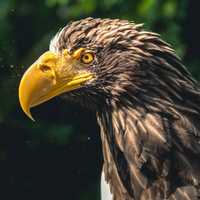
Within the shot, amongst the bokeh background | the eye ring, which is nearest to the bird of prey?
the eye ring

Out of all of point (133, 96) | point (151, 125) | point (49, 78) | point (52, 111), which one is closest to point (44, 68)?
point (49, 78)

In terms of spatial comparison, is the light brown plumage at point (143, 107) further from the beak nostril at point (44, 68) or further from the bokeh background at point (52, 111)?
the bokeh background at point (52, 111)

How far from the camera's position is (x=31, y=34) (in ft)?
37.9

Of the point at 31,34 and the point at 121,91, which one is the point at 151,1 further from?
the point at 121,91

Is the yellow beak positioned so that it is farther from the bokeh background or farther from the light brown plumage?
the bokeh background

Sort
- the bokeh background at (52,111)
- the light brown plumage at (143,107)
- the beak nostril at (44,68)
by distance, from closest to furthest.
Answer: the light brown plumage at (143,107), the beak nostril at (44,68), the bokeh background at (52,111)

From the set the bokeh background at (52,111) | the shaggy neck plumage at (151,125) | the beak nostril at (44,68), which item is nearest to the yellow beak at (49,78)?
the beak nostril at (44,68)

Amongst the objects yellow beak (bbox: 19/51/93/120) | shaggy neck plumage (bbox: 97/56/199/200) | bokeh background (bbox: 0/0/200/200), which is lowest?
bokeh background (bbox: 0/0/200/200)

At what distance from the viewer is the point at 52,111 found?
11.4 m

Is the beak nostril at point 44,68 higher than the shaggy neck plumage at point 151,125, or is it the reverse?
the beak nostril at point 44,68

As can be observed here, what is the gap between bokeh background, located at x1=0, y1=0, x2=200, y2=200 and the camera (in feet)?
34.9

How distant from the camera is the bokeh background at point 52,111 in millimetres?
10625

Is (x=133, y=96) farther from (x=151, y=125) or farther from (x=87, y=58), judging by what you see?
(x=87, y=58)

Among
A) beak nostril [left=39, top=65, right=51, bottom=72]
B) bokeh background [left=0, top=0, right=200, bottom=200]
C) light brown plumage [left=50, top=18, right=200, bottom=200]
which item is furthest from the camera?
bokeh background [left=0, top=0, right=200, bottom=200]
